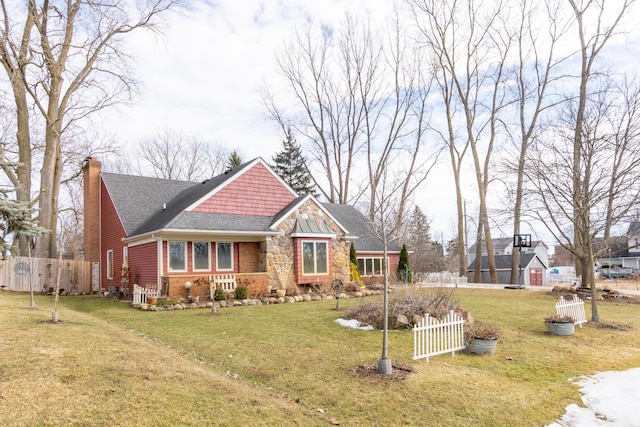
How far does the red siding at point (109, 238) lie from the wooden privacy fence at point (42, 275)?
1013 mm

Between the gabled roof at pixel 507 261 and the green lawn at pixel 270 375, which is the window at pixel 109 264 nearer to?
the green lawn at pixel 270 375

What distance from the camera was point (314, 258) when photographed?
19453 mm

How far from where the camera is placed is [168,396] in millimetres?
5039

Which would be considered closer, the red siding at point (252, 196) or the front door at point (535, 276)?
the red siding at point (252, 196)

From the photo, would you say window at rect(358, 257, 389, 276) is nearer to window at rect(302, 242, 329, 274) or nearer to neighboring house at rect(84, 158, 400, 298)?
neighboring house at rect(84, 158, 400, 298)

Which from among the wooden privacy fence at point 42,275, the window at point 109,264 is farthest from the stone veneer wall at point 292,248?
the wooden privacy fence at point 42,275

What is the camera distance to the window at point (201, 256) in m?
17.4

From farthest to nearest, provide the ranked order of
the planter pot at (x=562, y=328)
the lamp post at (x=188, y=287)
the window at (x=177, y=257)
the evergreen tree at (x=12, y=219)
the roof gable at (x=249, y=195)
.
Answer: the roof gable at (x=249, y=195) → the window at (x=177, y=257) → the lamp post at (x=188, y=287) → the planter pot at (x=562, y=328) → the evergreen tree at (x=12, y=219)

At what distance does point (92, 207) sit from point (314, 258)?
12628 mm

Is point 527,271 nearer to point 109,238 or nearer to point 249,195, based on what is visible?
point 249,195

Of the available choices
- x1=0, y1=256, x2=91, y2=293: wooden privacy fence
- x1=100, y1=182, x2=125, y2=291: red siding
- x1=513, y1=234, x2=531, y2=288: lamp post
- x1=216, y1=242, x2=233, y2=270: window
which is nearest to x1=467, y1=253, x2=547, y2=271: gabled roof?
x1=513, y1=234, x2=531, y2=288: lamp post

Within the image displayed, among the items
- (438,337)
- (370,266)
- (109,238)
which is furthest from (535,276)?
(109,238)

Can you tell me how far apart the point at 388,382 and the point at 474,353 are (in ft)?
9.17

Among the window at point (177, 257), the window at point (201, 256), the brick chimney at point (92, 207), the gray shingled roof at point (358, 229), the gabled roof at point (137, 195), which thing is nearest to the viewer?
the window at point (177, 257)
